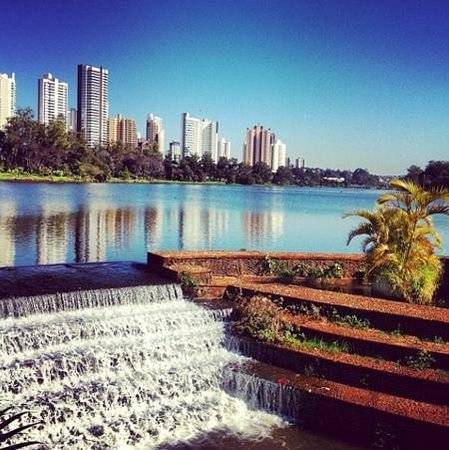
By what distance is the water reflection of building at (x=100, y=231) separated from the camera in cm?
1888

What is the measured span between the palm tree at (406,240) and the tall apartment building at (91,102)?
173603 mm

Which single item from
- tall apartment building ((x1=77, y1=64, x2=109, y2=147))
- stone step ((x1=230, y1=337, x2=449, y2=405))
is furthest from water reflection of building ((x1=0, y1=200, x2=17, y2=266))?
tall apartment building ((x1=77, y1=64, x2=109, y2=147))

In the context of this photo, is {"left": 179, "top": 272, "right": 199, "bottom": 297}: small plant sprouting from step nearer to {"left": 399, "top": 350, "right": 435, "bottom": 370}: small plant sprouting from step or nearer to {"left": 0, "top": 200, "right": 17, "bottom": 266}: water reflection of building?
{"left": 399, "top": 350, "right": 435, "bottom": 370}: small plant sprouting from step

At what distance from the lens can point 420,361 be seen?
8.41 meters

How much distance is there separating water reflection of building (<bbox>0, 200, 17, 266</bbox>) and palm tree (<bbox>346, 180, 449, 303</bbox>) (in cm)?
1030

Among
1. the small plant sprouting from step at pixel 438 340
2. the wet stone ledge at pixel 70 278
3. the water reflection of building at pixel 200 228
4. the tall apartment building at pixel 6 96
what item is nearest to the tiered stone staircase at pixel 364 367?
the small plant sprouting from step at pixel 438 340

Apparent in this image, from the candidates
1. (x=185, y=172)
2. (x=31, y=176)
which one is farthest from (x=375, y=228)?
(x=185, y=172)

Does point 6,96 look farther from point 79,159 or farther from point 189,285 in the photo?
point 189,285

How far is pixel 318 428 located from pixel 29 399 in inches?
163

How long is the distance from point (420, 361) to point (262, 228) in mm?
21023

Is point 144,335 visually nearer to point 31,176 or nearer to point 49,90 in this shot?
point 31,176

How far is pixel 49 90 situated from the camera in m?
187

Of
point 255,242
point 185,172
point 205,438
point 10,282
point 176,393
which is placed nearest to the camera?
point 205,438

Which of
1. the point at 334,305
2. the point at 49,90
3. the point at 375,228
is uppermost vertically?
the point at 49,90
